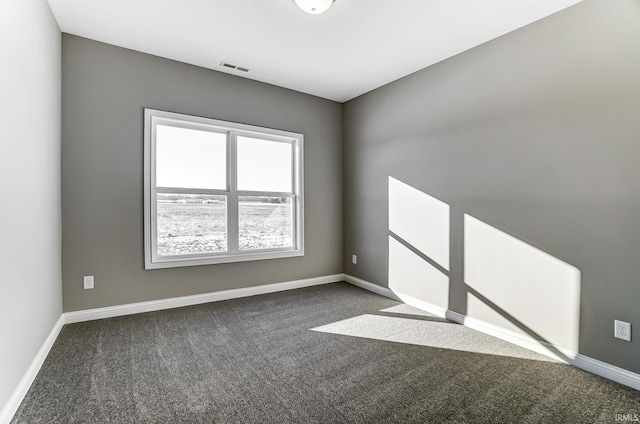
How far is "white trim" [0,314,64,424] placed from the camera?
1621 mm

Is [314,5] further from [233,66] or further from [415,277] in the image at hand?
[415,277]

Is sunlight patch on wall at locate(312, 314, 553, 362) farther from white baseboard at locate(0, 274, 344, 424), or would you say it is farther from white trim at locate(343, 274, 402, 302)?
white baseboard at locate(0, 274, 344, 424)

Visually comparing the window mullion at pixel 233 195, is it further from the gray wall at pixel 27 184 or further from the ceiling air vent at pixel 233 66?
the gray wall at pixel 27 184

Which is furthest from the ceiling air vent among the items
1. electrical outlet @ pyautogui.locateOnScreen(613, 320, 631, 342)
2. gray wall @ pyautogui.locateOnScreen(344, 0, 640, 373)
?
electrical outlet @ pyautogui.locateOnScreen(613, 320, 631, 342)

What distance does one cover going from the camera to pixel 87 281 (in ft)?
9.84

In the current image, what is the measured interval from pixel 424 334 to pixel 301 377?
1317 mm

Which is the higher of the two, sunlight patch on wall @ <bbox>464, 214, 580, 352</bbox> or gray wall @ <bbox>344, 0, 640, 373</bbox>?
gray wall @ <bbox>344, 0, 640, 373</bbox>

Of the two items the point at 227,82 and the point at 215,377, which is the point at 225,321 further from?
the point at 227,82

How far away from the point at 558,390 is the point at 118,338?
3.34 meters

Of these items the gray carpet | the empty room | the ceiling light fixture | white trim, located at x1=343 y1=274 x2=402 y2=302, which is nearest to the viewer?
the gray carpet

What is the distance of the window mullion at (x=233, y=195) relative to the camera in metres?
3.82

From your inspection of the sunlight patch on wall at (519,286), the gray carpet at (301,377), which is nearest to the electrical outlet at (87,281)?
the gray carpet at (301,377)

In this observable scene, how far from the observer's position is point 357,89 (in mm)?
4199

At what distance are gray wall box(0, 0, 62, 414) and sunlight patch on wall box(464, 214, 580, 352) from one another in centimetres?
348
